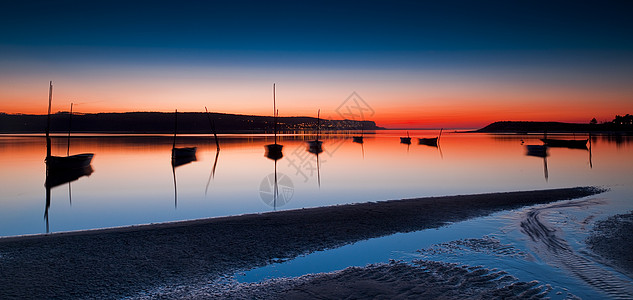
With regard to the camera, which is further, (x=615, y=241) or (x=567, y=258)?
(x=615, y=241)

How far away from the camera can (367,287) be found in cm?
643

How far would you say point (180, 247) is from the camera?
881cm

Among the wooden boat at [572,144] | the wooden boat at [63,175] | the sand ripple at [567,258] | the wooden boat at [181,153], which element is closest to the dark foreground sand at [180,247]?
the sand ripple at [567,258]

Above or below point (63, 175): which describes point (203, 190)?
below

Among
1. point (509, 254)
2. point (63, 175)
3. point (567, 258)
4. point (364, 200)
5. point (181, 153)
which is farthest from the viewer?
point (181, 153)

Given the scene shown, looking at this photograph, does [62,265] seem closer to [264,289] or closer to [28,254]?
[28,254]

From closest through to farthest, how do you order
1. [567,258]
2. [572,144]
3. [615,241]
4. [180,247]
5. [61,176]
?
[567,258] < [180,247] < [615,241] < [61,176] < [572,144]

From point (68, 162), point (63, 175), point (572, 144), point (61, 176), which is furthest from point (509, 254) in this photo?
point (572, 144)

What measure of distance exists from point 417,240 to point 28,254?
8.84 m

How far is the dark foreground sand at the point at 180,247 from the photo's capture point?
22.0ft

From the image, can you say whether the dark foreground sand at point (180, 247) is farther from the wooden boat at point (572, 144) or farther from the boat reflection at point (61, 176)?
the wooden boat at point (572, 144)

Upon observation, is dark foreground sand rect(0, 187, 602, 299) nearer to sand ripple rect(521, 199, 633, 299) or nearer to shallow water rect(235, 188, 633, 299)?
shallow water rect(235, 188, 633, 299)

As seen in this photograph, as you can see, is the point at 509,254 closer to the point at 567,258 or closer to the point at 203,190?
the point at 567,258

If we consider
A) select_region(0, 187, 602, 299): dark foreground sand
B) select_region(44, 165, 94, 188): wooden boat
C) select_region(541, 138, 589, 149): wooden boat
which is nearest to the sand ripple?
select_region(0, 187, 602, 299): dark foreground sand
